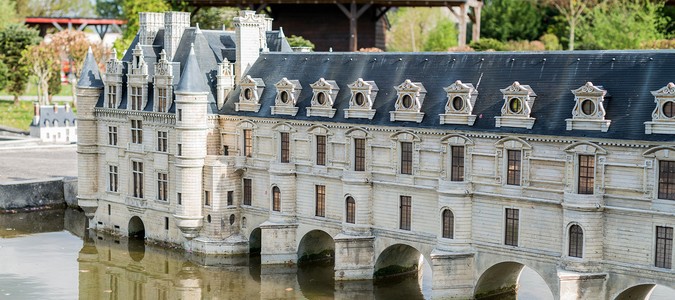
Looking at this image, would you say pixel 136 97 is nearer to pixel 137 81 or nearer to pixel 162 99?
pixel 137 81

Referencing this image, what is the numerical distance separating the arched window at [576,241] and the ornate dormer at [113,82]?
30744 mm

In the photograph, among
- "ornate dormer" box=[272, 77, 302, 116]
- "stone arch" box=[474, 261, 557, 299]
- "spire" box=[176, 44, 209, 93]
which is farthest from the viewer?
"spire" box=[176, 44, 209, 93]

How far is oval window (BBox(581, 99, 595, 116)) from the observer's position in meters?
43.4

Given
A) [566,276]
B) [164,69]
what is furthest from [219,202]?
[566,276]

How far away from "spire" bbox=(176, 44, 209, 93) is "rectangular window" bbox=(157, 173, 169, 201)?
570 cm

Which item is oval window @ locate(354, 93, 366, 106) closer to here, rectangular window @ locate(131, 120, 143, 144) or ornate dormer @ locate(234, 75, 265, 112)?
A: ornate dormer @ locate(234, 75, 265, 112)

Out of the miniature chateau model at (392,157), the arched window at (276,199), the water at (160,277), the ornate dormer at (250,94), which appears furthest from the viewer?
the ornate dormer at (250,94)

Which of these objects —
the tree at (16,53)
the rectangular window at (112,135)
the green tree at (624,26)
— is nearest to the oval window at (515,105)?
the rectangular window at (112,135)

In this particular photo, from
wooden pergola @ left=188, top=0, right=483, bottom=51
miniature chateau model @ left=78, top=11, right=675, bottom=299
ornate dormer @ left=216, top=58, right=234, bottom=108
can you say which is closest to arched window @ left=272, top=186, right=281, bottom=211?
miniature chateau model @ left=78, top=11, right=675, bottom=299

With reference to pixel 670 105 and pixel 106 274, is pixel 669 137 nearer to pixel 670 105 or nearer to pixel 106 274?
pixel 670 105

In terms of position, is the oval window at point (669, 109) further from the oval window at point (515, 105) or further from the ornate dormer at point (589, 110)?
the oval window at point (515, 105)

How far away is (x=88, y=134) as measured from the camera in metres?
66.1

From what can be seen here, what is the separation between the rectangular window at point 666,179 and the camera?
1628 inches

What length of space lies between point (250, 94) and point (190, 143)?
4.11 metres
